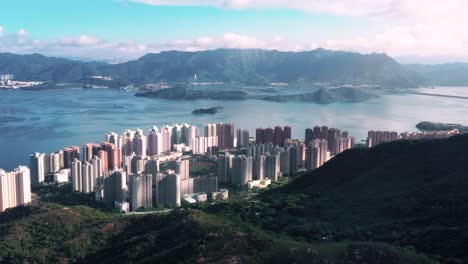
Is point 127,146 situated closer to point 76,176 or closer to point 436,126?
point 76,176

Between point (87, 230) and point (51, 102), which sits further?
point (51, 102)

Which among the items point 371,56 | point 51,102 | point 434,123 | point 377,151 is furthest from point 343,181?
point 371,56

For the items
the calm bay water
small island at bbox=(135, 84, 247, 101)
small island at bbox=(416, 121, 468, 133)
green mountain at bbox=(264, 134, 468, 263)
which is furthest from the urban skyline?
small island at bbox=(135, 84, 247, 101)

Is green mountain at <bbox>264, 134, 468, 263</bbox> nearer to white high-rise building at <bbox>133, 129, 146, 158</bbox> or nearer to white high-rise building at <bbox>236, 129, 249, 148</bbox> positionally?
white high-rise building at <bbox>133, 129, 146, 158</bbox>

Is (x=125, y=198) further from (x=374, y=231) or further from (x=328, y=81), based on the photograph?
(x=328, y=81)

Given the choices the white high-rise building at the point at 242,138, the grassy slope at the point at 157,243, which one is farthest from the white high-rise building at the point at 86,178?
the white high-rise building at the point at 242,138
